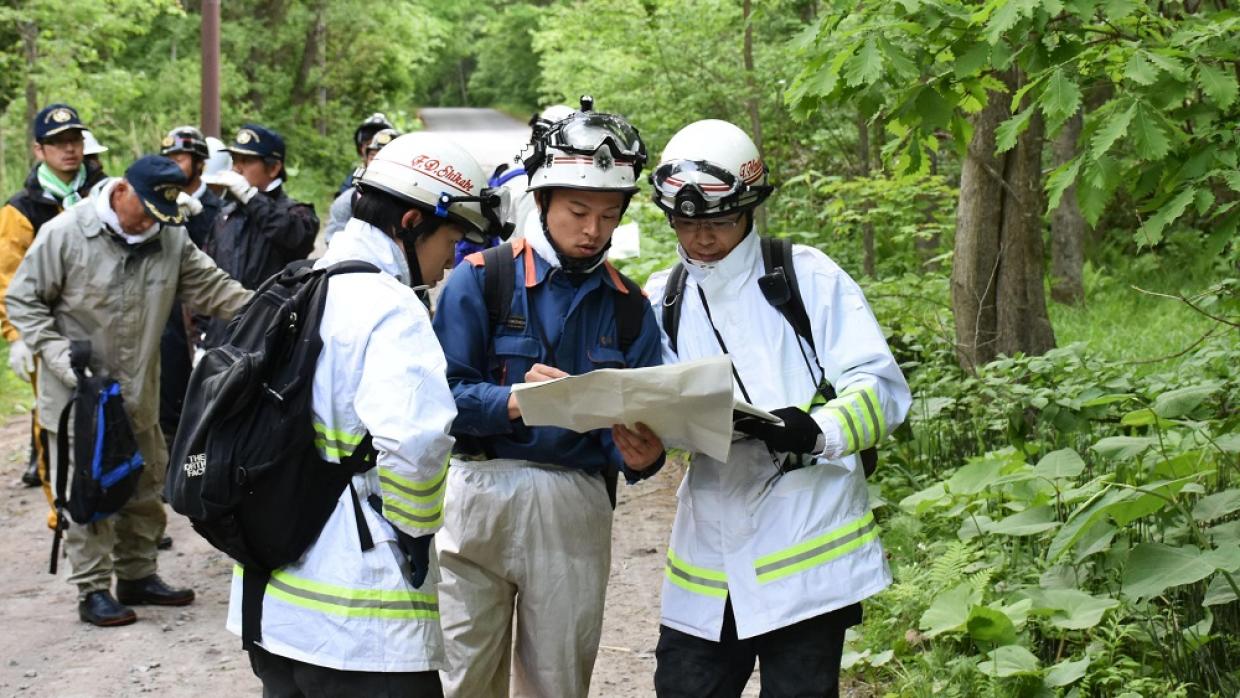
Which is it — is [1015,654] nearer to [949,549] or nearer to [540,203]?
[949,549]

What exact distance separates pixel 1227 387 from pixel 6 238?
656 centimetres

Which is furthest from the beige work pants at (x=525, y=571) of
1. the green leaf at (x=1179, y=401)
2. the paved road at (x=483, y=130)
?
the paved road at (x=483, y=130)

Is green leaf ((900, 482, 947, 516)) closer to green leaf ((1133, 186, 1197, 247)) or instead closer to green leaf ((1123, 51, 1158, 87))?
green leaf ((1133, 186, 1197, 247))

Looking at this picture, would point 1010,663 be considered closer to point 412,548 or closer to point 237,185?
point 412,548

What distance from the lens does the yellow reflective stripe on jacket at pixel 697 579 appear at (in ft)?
12.2

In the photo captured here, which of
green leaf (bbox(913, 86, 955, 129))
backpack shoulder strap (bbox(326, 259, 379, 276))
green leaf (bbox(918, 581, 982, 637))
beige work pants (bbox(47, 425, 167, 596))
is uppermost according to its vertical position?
green leaf (bbox(913, 86, 955, 129))

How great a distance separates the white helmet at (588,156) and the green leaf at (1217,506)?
2.34 meters

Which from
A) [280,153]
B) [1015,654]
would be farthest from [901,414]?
[280,153]

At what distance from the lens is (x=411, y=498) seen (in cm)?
311

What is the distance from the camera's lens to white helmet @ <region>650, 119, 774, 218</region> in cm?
371

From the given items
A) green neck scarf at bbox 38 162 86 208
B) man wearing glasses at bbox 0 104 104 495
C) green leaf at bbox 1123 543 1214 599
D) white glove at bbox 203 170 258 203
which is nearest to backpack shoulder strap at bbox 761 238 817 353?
green leaf at bbox 1123 543 1214 599

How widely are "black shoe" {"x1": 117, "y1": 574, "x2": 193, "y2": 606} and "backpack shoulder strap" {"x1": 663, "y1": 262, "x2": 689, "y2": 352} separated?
413cm

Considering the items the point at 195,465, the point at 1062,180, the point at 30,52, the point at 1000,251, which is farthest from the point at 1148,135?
the point at 30,52

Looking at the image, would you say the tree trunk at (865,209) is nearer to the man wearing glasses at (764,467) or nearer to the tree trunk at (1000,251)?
the tree trunk at (1000,251)
